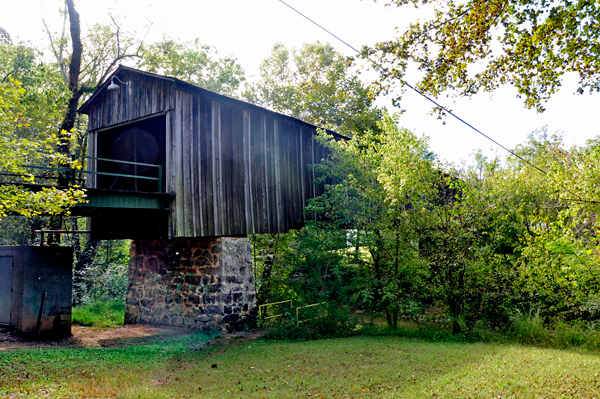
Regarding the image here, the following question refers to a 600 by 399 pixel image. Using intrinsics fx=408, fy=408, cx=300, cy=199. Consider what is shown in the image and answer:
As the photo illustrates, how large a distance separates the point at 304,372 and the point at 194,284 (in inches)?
211

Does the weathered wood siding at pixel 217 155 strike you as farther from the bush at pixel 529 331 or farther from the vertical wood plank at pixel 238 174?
the bush at pixel 529 331

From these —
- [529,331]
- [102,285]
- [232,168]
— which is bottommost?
[529,331]

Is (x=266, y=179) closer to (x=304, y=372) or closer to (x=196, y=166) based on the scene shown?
(x=196, y=166)

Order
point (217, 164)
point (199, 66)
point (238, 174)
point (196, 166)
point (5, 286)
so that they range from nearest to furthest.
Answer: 1. point (5, 286)
2. point (196, 166)
3. point (217, 164)
4. point (238, 174)
5. point (199, 66)

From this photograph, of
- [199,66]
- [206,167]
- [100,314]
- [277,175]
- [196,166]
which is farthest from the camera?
[199,66]

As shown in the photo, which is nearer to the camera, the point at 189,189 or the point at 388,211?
the point at 189,189

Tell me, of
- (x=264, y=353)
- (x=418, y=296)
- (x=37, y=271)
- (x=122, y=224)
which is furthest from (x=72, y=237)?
(x=418, y=296)

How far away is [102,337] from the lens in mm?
10648

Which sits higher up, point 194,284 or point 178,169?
point 178,169

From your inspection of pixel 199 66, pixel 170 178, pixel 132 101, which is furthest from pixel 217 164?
pixel 199 66

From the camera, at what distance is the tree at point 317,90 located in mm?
26484

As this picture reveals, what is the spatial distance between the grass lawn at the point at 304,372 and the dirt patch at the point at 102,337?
2.36ft

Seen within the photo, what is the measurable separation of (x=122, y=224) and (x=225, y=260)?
338cm

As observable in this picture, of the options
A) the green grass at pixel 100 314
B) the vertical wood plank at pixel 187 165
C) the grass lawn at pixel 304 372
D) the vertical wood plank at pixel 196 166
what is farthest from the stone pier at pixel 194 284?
the grass lawn at pixel 304 372
